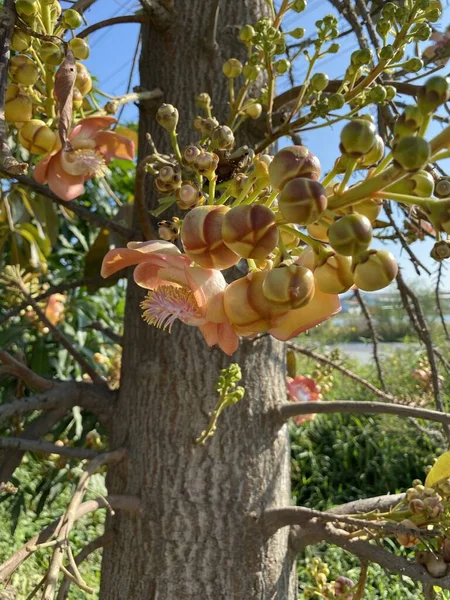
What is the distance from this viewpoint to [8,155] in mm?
456

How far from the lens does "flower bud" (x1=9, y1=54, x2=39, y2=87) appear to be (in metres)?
0.71

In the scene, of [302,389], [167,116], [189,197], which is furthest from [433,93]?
[302,389]

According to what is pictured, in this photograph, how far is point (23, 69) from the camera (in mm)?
714

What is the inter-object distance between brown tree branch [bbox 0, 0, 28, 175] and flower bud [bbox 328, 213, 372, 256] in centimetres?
24

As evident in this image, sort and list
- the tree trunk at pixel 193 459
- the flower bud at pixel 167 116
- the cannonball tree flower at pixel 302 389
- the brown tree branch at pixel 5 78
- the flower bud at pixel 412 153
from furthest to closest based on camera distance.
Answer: the cannonball tree flower at pixel 302 389 < the tree trunk at pixel 193 459 < the flower bud at pixel 167 116 < the brown tree branch at pixel 5 78 < the flower bud at pixel 412 153

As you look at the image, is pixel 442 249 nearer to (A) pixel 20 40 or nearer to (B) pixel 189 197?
(B) pixel 189 197

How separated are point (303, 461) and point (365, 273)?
512 cm

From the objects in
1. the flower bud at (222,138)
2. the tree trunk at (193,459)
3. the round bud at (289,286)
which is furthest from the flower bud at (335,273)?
the tree trunk at (193,459)

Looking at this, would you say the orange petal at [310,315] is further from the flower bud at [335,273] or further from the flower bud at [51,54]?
the flower bud at [51,54]

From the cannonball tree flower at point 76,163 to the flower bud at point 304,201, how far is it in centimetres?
45

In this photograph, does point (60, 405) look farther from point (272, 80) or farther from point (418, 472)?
point (418, 472)

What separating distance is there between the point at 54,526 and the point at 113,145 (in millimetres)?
640

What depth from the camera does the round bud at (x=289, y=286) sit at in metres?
0.44

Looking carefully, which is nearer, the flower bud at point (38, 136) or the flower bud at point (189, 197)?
the flower bud at point (189, 197)
